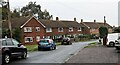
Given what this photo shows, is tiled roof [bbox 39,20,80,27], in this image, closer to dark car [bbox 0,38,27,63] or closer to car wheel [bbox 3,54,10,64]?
dark car [bbox 0,38,27,63]

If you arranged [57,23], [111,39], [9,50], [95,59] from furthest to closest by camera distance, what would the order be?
[57,23] < [111,39] < [95,59] < [9,50]

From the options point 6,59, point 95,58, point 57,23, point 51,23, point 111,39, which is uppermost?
point 57,23

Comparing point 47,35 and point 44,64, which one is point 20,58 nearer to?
point 44,64

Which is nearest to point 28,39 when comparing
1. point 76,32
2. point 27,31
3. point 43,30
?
point 27,31

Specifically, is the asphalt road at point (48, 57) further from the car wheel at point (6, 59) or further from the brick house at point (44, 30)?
the brick house at point (44, 30)

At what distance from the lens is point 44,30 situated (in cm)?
7294

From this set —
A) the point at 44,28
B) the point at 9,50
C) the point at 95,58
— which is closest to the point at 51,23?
the point at 44,28

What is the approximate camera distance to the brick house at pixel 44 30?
64.4m

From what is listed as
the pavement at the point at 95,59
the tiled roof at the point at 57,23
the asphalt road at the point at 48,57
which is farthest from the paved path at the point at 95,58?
the tiled roof at the point at 57,23

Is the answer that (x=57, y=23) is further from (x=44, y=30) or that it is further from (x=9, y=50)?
(x=9, y=50)

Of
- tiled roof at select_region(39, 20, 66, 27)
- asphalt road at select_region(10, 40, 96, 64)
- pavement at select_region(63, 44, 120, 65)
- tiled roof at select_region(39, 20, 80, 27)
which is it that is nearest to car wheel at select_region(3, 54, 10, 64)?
asphalt road at select_region(10, 40, 96, 64)

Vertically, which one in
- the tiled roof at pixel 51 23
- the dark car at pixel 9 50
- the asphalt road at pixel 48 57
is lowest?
the asphalt road at pixel 48 57

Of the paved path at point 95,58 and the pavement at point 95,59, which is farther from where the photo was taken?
the paved path at point 95,58

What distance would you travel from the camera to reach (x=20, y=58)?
20734 mm
